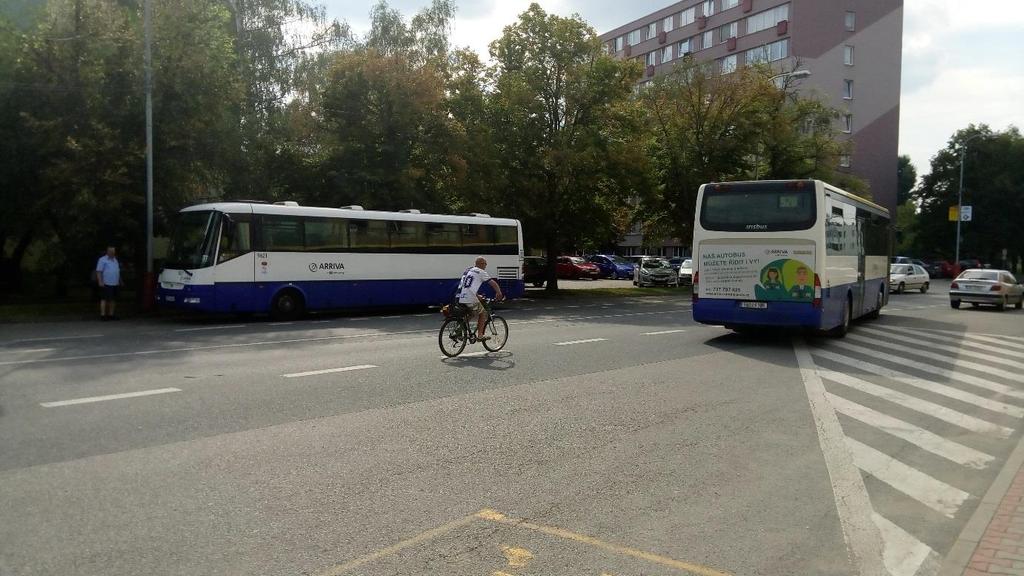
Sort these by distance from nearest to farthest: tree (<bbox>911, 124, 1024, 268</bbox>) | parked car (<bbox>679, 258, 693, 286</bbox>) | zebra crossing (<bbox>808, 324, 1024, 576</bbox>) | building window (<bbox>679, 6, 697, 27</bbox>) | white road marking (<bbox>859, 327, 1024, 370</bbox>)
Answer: zebra crossing (<bbox>808, 324, 1024, 576</bbox>)
white road marking (<bbox>859, 327, 1024, 370</bbox>)
parked car (<bbox>679, 258, 693, 286</bbox>)
tree (<bbox>911, 124, 1024, 268</bbox>)
building window (<bbox>679, 6, 697, 27</bbox>)

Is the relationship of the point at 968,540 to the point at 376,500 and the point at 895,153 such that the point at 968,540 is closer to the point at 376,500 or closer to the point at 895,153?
the point at 376,500

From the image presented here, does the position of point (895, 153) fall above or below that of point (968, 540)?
above

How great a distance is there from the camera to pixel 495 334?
14430mm

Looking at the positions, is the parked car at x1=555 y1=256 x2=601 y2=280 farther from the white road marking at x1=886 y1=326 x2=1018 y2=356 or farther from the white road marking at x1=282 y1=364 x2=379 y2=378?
the white road marking at x1=282 y1=364 x2=379 y2=378

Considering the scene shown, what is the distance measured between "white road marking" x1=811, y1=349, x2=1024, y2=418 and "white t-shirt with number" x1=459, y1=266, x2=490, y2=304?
6.42 m

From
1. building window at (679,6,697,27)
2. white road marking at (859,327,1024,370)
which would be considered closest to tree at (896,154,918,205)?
building window at (679,6,697,27)

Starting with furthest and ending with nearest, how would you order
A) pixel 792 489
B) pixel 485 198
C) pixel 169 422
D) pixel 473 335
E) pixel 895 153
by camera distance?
pixel 895 153 → pixel 485 198 → pixel 473 335 → pixel 169 422 → pixel 792 489

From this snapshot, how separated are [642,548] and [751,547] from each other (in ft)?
2.22

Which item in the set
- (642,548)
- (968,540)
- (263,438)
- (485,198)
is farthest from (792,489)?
(485,198)

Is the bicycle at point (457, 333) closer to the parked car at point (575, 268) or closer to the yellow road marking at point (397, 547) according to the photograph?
the yellow road marking at point (397, 547)

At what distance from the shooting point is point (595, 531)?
5023mm

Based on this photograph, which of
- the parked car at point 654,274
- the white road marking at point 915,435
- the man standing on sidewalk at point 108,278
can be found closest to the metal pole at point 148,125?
the man standing on sidewalk at point 108,278

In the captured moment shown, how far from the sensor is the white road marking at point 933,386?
1023 cm

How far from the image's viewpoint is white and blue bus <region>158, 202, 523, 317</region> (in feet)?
66.8
